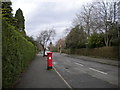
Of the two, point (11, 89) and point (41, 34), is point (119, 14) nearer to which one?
point (11, 89)

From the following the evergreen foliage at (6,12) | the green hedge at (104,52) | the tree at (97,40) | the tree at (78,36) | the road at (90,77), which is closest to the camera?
the evergreen foliage at (6,12)

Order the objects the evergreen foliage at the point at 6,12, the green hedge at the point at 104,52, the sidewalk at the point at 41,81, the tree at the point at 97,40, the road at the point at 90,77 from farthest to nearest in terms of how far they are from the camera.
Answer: the tree at the point at 97,40 < the green hedge at the point at 104,52 < the road at the point at 90,77 < the sidewalk at the point at 41,81 < the evergreen foliage at the point at 6,12

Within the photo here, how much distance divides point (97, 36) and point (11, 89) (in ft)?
79.9

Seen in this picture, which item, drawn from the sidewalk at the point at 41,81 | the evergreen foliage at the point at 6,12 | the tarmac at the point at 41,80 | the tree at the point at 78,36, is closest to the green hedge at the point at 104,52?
the tree at the point at 78,36

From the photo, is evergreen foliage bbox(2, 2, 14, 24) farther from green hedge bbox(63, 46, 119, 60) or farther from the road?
green hedge bbox(63, 46, 119, 60)

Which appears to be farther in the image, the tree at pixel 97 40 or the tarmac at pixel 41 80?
the tree at pixel 97 40

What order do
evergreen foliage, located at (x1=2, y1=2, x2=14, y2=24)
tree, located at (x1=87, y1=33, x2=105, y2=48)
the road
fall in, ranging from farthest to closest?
tree, located at (x1=87, y1=33, x2=105, y2=48)
the road
evergreen foliage, located at (x1=2, y1=2, x2=14, y2=24)

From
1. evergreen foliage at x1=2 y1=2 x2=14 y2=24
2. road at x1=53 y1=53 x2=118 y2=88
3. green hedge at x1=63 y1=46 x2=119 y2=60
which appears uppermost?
evergreen foliage at x1=2 y1=2 x2=14 y2=24

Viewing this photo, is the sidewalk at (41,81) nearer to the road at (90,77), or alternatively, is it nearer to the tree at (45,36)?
the road at (90,77)

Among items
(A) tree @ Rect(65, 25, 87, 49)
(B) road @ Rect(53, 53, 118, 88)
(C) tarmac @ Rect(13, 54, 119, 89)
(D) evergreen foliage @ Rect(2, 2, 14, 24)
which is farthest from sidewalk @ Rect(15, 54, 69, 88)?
(A) tree @ Rect(65, 25, 87, 49)

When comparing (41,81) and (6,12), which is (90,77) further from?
(6,12)

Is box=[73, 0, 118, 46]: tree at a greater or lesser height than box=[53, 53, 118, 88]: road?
greater

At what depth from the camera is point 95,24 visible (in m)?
24.6

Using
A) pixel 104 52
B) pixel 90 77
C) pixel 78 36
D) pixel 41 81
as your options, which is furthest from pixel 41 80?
pixel 78 36
